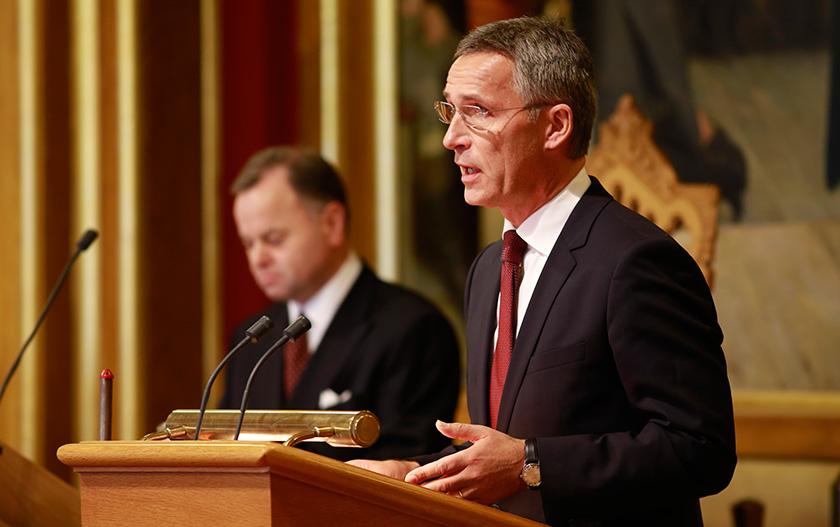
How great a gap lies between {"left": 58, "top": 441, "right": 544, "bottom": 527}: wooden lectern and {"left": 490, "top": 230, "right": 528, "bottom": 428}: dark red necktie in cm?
47

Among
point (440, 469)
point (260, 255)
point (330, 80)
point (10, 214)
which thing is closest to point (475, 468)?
point (440, 469)

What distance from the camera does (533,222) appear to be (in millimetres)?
2068

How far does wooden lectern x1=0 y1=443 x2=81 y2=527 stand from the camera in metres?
2.31

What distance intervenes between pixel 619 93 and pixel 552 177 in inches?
102

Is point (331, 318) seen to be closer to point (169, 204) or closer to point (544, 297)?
point (169, 204)

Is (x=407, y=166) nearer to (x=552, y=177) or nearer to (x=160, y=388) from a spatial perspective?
(x=160, y=388)

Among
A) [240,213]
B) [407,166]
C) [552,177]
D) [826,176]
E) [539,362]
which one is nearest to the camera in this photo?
[539,362]

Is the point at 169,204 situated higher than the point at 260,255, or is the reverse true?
the point at 169,204

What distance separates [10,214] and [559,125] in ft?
10.7

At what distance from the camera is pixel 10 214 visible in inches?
176

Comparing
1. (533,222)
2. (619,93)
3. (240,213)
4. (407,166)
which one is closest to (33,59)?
(240,213)

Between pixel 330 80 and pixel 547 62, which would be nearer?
pixel 547 62

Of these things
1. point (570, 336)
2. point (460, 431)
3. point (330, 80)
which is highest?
point (330, 80)

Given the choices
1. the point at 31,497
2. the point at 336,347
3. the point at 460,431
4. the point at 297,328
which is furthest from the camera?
the point at 336,347
